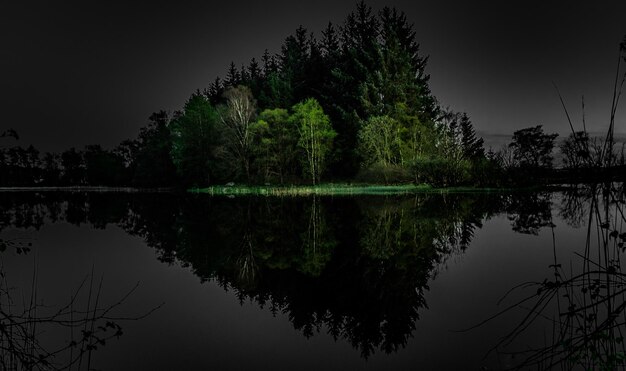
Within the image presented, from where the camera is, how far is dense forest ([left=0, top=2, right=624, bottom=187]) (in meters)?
35.7

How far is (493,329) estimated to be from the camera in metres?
4.87

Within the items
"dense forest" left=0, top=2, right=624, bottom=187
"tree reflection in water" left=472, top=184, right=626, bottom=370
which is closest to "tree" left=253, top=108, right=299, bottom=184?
"dense forest" left=0, top=2, right=624, bottom=187

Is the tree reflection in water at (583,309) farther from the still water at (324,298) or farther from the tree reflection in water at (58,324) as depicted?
the tree reflection in water at (58,324)

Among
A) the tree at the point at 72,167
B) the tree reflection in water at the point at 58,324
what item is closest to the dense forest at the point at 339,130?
the tree reflection in water at the point at 58,324

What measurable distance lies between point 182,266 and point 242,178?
138 ft

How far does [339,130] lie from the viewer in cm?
5525

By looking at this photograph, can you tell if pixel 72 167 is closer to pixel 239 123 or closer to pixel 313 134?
pixel 239 123

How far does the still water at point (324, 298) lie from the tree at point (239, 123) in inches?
1281

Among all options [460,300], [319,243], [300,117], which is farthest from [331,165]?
[460,300]

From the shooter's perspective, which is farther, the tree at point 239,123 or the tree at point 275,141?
the tree at point 239,123

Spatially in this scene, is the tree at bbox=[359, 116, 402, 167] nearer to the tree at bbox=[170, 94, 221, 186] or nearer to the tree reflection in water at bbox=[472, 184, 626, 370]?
the tree at bbox=[170, 94, 221, 186]

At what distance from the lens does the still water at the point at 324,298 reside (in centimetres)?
422

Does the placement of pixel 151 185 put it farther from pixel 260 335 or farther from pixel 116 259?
pixel 260 335

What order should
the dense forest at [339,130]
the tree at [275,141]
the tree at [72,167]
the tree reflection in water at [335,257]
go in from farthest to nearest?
the tree at [72,167] < the tree at [275,141] < the dense forest at [339,130] < the tree reflection in water at [335,257]
